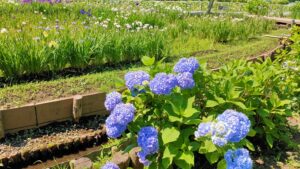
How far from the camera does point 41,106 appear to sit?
3.16 metres

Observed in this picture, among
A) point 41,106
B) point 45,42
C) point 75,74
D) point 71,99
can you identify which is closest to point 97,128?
point 71,99

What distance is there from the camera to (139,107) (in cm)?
230

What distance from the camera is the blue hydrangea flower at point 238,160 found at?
1.71 metres

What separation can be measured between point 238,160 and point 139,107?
83 centimetres

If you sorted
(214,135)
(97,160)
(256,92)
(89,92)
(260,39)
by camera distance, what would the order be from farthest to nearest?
(260,39) < (89,92) < (97,160) < (256,92) < (214,135)

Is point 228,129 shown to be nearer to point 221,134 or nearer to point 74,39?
point 221,134

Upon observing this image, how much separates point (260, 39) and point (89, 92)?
5.26 m

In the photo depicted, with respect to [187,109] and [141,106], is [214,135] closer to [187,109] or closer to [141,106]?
[187,109]

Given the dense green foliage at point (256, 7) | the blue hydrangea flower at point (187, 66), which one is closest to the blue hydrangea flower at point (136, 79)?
the blue hydrangea flower at point (187, 66)

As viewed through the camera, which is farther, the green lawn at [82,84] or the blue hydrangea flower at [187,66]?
the green lawn at [82,84]

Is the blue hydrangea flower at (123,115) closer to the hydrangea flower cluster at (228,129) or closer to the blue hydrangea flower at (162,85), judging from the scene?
the blue hydrangea flower at (162,85)

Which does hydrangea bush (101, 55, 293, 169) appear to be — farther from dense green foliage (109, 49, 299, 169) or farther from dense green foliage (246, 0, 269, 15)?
dense green foliage (246, 0, 269, 15)

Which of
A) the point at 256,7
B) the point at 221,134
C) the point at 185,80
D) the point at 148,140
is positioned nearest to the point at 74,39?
the point at 185,80

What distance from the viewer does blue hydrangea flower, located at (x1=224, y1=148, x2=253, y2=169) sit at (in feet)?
5.61
